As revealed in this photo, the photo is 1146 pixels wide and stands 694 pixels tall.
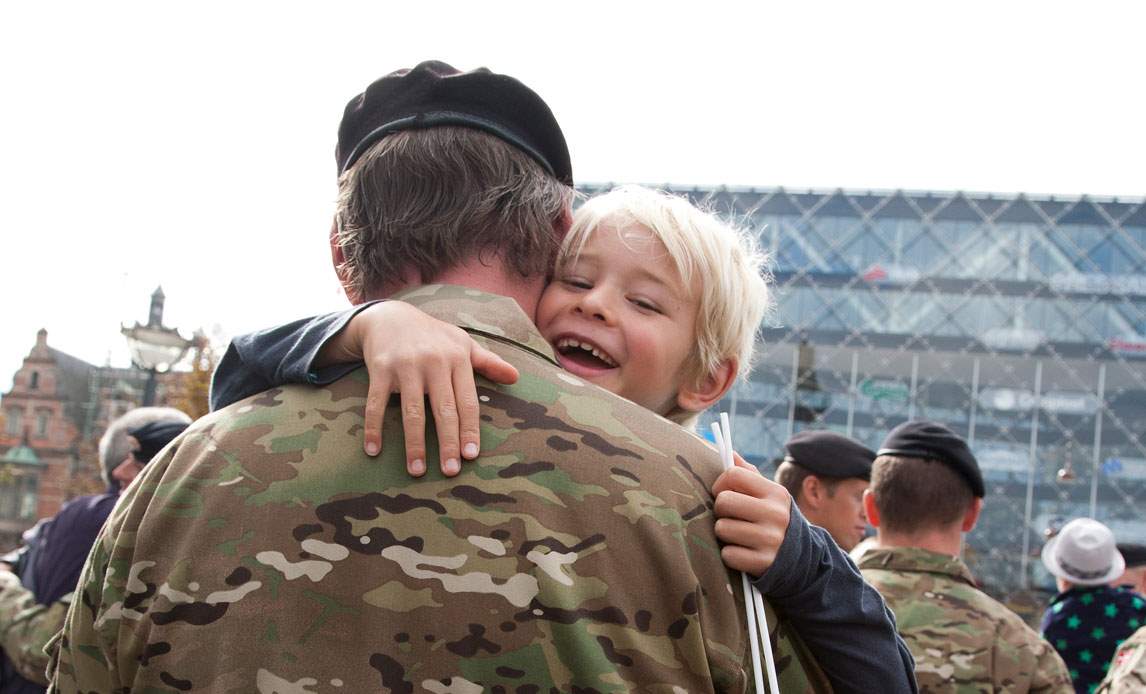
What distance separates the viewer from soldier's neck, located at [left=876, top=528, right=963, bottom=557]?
4.02 meters

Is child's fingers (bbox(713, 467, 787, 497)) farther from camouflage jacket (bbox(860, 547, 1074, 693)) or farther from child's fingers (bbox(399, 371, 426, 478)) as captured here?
camouflage jacket (bbox(860, 547, 1074, 693))

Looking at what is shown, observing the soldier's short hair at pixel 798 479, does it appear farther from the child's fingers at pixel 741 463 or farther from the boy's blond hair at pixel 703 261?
the child's fingers at pixel 741 463

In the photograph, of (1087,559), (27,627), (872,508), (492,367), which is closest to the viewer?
(492,367)

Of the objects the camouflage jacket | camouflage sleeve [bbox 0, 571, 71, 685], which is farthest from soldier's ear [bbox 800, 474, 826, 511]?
camouflage sleeve [bbox 0, 571, 71, 685]

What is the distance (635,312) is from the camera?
2.59 m

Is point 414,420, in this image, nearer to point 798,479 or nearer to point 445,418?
point 445,418

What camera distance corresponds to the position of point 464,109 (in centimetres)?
195

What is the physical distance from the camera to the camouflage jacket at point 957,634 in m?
3.59

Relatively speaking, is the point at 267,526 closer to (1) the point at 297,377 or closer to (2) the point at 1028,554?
(1) the point at 297,377

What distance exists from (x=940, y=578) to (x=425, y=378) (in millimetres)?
2863

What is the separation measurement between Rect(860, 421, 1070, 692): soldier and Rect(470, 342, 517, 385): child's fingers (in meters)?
2.47

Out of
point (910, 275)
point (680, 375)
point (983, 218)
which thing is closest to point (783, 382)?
point (910, 275)

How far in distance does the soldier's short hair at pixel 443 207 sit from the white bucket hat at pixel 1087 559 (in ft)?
15.7

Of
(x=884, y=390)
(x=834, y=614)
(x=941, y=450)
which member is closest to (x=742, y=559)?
(x=834, y=614)
